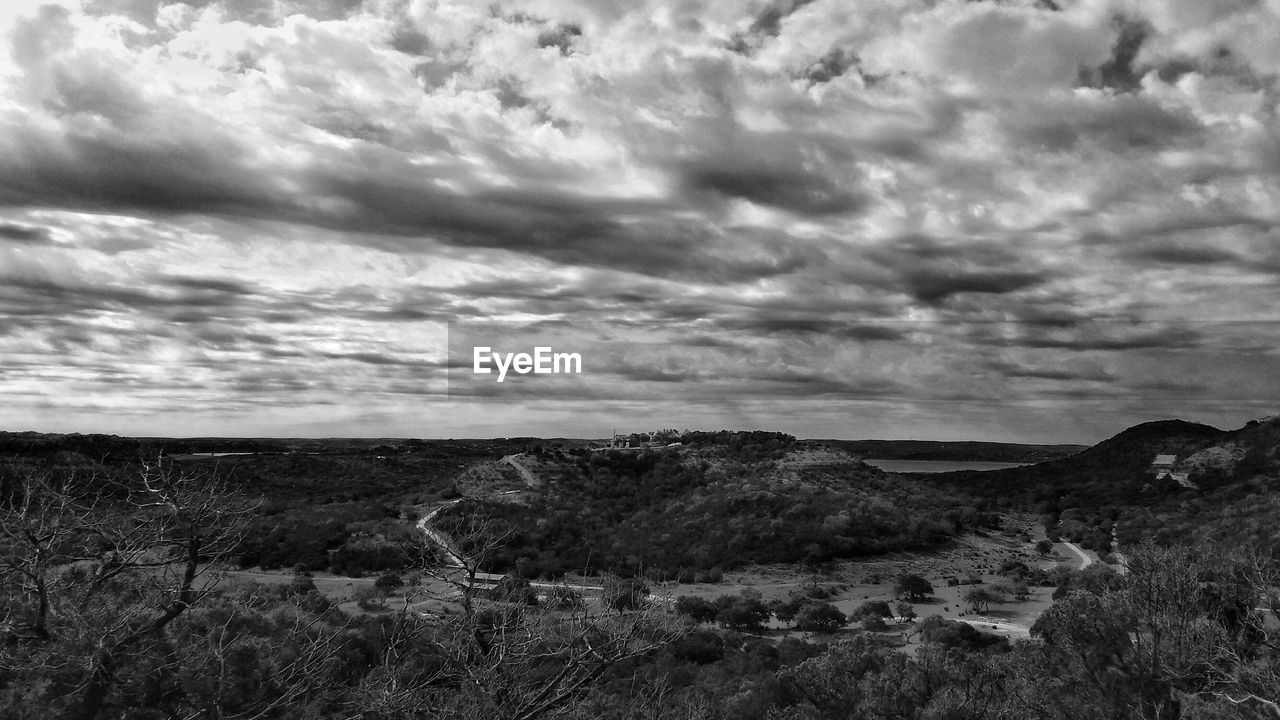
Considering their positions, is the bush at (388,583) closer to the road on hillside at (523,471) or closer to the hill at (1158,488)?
the road on hillside at (523,471)

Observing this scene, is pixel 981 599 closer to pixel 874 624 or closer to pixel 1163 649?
pixel 874 624

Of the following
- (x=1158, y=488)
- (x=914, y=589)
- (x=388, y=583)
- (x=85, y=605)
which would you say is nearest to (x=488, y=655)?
(x=85, y=605)

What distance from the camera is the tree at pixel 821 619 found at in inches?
1476

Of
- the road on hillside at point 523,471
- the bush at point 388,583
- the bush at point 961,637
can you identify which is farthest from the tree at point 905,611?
the road on hillside at point 523,471

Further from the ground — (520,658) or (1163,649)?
(520,658)

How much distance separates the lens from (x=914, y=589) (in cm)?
4847

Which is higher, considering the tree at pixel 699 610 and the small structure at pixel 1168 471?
the small structure at pixel 1168 471

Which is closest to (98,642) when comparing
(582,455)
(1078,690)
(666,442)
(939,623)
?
(1078,690)

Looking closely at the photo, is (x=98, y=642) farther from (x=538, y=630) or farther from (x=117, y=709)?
(x=538, y=630)

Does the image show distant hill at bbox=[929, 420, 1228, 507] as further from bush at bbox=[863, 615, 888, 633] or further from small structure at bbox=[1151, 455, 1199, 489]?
bush at bbox=[863, 615, 888, 633]

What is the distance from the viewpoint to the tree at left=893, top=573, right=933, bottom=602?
158 feet

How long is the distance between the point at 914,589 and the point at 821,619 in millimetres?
13808

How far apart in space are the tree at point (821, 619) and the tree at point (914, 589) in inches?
429

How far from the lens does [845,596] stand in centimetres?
4969
